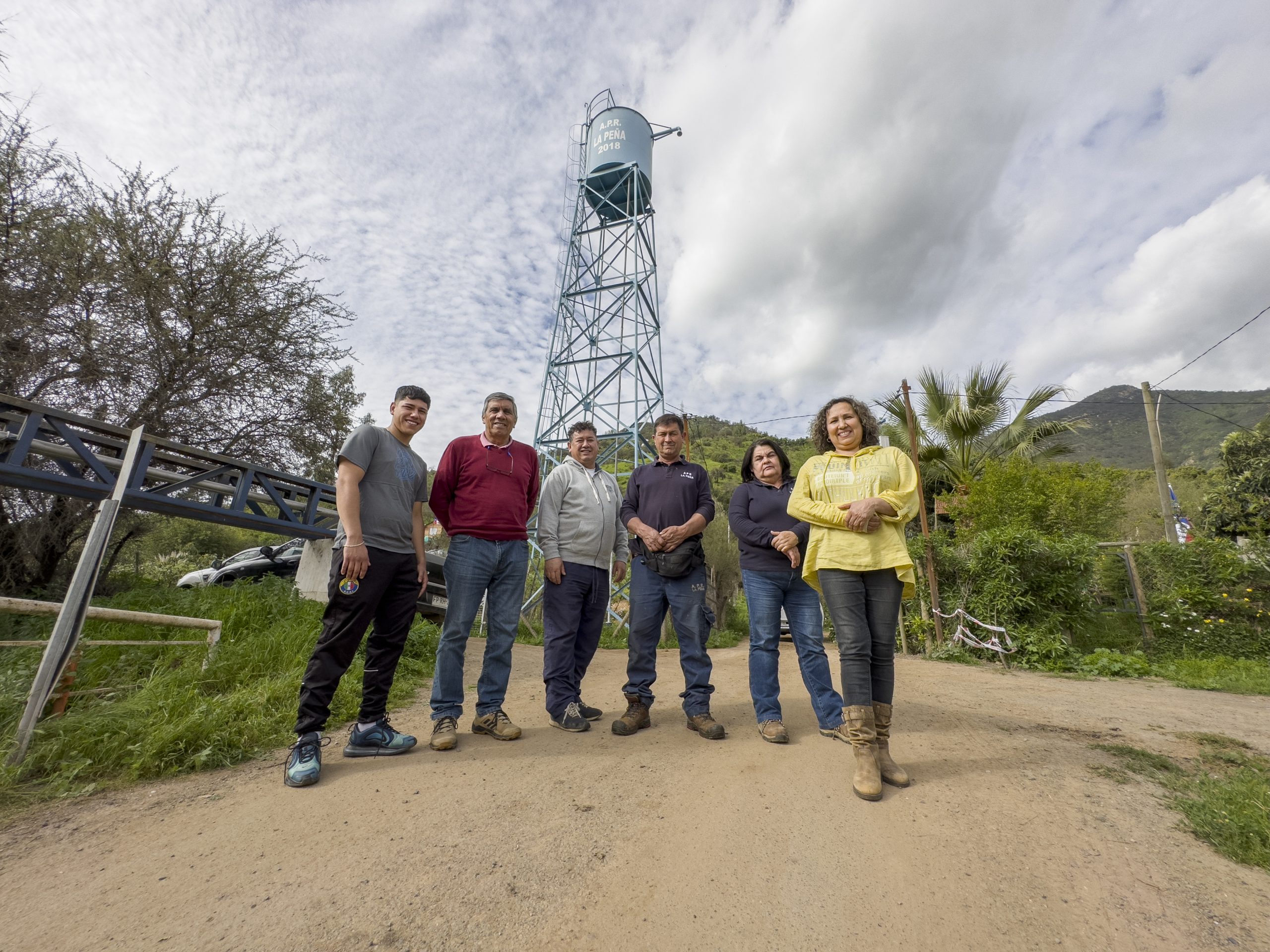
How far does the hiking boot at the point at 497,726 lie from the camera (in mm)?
2932

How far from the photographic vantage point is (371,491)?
2.77 meters

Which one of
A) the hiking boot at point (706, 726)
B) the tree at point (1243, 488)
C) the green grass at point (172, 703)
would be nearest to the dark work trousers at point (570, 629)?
the hiking boot at point (706, 726)

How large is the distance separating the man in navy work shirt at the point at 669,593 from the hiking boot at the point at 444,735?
2.91 feet

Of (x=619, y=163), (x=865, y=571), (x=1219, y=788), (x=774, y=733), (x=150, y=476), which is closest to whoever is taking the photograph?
(x=1219, y=788)

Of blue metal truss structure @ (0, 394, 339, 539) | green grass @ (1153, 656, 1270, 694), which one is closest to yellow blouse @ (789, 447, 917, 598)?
blue metal truss structure @ (0, 394, 339, 539)

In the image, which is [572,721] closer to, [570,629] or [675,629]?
[570,629]

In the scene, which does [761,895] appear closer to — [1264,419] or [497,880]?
[497,880]

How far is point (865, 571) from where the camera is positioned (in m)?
2.50

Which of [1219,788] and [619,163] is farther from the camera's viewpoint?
[619,163]

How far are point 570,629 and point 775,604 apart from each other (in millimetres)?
1257

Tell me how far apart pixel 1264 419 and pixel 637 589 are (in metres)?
22.3

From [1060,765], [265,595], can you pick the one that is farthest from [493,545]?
[265,595]

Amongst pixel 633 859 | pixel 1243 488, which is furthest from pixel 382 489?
pixel 1243 488

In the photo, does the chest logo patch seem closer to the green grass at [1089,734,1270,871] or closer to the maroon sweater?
the maroon sweater
